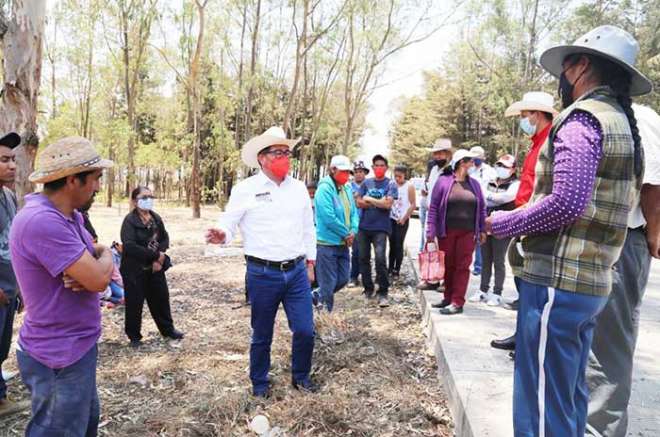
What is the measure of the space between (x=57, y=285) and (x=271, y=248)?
1624 millimetres

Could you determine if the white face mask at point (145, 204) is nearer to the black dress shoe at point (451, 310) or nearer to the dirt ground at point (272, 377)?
the dirt ground at point (272, 377)

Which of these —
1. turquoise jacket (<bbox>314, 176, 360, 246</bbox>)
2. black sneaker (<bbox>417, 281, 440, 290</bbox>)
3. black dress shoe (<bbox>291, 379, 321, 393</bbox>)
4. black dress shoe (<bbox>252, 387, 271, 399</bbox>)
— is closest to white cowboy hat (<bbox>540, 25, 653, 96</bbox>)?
black dress shoe (<bbox>291, 379, 321, 393</bbox>)

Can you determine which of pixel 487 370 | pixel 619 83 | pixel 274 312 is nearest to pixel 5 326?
pixel 274 312

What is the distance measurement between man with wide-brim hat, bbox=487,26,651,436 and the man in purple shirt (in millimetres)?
1910

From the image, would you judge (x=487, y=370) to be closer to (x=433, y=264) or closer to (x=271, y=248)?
(x=433, y=264)

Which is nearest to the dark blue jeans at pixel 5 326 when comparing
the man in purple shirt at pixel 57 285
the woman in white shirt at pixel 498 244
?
the man in purple shirt at pixel 57 285

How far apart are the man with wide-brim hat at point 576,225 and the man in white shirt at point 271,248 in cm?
193

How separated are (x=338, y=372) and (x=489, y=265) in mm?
2488

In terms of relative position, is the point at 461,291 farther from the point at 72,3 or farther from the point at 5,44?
the point at 72,3

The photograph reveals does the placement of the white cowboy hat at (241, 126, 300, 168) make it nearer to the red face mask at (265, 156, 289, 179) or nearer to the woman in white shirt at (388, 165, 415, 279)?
the red face mask at (265, 156, 289, 179)

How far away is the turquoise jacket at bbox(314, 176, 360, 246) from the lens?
17.2ft

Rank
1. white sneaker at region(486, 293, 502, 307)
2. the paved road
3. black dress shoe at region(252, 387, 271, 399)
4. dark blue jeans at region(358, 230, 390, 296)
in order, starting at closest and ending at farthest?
the paved road < black dress shoe at region(252, 387, 271, 399) < white sneaker at region(486, 293, 502, 307) < dark blue jeans at region(358, 230, 390, 296)

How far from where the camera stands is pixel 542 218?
185cm

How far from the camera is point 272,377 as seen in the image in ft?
12.9
